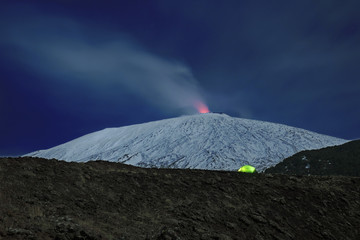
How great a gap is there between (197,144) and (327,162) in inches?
2439

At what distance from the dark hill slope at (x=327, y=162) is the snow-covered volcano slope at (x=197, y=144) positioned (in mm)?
26920

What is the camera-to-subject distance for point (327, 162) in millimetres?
55688

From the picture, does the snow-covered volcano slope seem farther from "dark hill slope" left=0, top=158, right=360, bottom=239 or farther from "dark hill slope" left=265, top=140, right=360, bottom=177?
"dark hill slope" left=0, top=158, right=360, bottom=239

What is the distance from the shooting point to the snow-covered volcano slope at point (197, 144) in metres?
99.9

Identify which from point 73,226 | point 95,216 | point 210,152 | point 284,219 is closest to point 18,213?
point 73,226

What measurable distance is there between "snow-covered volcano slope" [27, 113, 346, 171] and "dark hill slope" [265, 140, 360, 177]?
26920 millimetres

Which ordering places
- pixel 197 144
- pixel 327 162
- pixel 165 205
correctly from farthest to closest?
pixel 197 144 < pixel 327 162 < pixel 165 205

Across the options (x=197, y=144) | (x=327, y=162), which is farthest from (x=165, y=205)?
(x=197, y=144)

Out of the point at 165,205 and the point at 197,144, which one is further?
the point at 197,144

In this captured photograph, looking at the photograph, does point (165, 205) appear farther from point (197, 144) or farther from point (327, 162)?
point (197, 144)

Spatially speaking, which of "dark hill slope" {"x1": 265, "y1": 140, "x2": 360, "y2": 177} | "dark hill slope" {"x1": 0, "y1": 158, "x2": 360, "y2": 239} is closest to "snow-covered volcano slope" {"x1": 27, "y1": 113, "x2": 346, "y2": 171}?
"dark hill slope" {"x1": 265, "y1": 140, "x2": 360, "y2": 177}

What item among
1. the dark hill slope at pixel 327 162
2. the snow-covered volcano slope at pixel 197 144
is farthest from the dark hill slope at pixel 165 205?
the snow-covered volcano slope at pixel 197 144

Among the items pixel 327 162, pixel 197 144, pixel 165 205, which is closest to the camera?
pixel 165 205

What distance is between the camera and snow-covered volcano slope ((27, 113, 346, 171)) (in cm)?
9994
